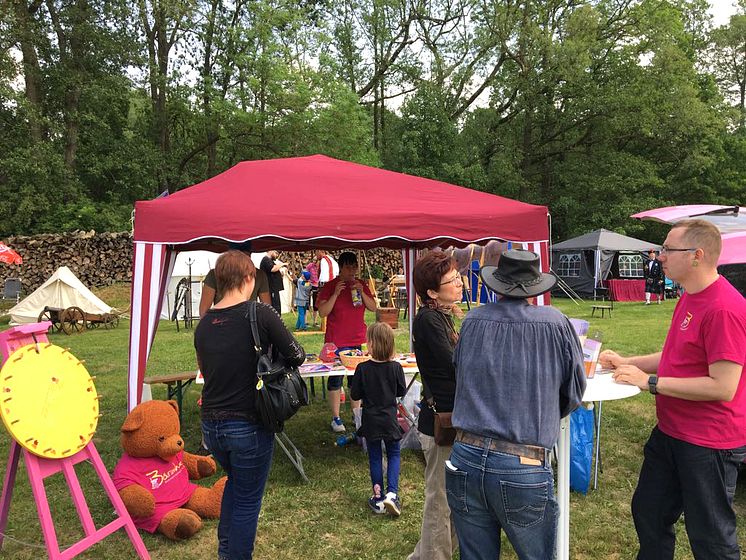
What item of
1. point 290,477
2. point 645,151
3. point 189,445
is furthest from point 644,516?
point 645,151

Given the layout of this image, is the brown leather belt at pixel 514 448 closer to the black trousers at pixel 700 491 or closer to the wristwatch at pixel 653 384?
the wristwatch at pixel 653 384

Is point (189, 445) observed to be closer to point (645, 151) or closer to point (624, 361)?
point (624, 361)

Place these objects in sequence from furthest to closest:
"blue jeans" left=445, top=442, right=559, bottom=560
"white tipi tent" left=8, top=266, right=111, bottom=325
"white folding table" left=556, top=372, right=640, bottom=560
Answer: "white tipi tent" left=8, top=266, right=111, bottom=325
"white folding table" left=556, top=372, right=640, bottom=560
"blue jeans" left=445, top=442, right=559, bottom=560

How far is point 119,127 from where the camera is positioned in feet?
69.9

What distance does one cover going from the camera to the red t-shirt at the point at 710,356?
202 cm

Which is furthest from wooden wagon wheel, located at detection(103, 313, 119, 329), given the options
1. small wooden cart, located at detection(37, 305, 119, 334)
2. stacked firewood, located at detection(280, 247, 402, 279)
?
stacked firewood, located at detection(280, 247, 402, 279)

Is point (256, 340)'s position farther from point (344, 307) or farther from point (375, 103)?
point (375, 103)

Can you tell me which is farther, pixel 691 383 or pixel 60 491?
pixel 60 491

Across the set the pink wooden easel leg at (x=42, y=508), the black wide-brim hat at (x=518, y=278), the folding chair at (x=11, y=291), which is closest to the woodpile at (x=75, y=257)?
the folding chair at (x=11, y=291)

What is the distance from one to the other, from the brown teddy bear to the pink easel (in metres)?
0.40

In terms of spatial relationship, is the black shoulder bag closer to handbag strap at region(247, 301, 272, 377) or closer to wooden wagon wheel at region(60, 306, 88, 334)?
handbag strap at region(247, 301, 272, 377)

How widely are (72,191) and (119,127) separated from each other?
168 inches

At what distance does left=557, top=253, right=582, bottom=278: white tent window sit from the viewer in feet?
65.5

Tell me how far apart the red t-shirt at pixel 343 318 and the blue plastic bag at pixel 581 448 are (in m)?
2.18
